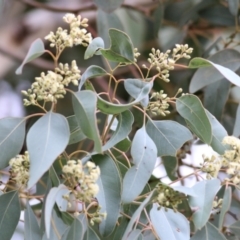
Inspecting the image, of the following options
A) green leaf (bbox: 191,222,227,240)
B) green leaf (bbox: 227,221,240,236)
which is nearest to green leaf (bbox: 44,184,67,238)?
green leaf (bbox: 191,222,227,240)

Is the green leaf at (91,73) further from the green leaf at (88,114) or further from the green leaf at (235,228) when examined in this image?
the green leaf at (235,228)

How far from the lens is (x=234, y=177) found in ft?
2.44

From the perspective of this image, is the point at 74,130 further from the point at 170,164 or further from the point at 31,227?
the point at 170,164

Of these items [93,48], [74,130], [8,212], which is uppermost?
[93,48]

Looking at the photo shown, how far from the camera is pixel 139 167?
28.6 inches

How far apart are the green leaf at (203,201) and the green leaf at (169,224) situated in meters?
0.05

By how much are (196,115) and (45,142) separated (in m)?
0.21

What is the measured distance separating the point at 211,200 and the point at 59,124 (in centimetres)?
20

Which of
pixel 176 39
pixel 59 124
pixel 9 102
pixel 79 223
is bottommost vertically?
pixel 9 102

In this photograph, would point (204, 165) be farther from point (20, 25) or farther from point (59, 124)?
point (20, 25)

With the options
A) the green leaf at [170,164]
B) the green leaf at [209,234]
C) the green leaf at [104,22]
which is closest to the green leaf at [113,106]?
the green leaf at [209,234]

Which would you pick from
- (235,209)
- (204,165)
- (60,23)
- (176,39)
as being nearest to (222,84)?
(235,209)

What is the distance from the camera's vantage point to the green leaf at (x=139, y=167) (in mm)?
709

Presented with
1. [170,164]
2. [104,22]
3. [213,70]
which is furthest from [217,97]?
[104,22]
